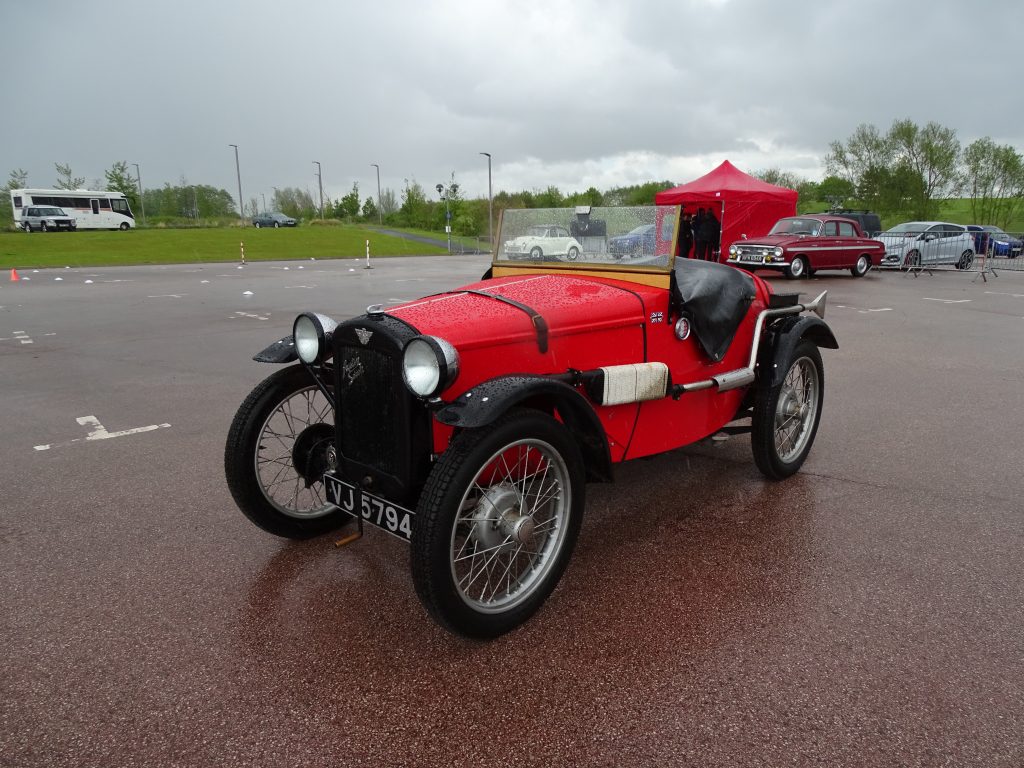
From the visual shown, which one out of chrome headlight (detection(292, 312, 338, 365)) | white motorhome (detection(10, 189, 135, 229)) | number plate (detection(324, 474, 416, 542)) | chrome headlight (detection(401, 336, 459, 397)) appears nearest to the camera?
chrome headlight (detection(401, 336, 459, 397))

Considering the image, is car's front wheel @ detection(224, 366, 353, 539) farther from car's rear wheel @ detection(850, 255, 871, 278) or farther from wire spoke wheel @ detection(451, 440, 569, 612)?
car's rear wheel @ detection(850, 255, 871, 278)

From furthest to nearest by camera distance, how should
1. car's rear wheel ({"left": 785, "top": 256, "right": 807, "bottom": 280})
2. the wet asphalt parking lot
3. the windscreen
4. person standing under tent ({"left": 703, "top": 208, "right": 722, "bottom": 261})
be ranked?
car's rear wheel ({"left": 785, "top": 256, "right": 807, "bottom": 280}) → person standing under tent ({"left": 703, "top": 208, "right": 722, "bottom": 261}) → the windscreen → the wet asphalt parking lot

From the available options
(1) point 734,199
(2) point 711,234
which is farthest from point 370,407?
(1) point 734,199

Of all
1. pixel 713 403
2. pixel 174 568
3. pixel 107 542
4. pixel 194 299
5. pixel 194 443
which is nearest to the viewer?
pixel 174 568

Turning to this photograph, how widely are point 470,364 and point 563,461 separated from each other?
1.65 ft

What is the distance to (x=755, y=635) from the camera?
Result: 2396 millimetres

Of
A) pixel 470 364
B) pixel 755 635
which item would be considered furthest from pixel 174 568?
pixel 755 635

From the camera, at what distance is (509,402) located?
7.22 ft

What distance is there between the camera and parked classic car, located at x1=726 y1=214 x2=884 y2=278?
16.4m

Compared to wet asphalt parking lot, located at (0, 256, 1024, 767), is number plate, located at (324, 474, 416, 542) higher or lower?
higher

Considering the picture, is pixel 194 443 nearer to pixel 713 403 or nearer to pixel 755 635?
pixel 713 403

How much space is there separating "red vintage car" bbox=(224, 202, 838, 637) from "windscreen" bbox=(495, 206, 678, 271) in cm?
1

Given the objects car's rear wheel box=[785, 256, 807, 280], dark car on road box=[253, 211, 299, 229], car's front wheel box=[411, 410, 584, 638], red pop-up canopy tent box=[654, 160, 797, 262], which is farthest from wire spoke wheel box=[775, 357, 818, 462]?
dark car on road box=[253, 211, 299, 229]

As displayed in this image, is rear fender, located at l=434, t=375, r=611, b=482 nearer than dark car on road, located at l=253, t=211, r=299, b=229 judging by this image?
Yes
